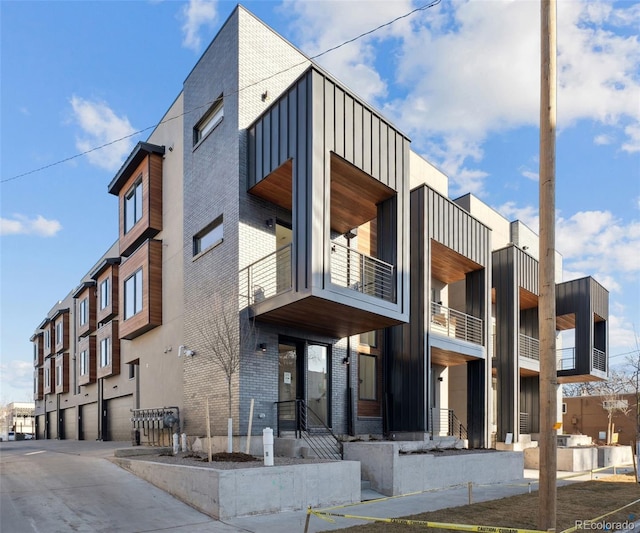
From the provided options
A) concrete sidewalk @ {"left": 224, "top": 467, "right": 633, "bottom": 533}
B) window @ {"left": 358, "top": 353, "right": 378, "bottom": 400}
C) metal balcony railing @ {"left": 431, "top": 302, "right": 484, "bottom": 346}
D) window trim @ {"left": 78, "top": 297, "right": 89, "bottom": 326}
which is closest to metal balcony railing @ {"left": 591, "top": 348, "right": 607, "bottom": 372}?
metal balcony railing @ {"left": 431, "top": 302, "right": 484, "bottom": 346}

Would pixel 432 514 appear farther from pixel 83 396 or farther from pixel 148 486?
pixel 83 396

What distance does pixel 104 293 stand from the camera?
97.0 feet

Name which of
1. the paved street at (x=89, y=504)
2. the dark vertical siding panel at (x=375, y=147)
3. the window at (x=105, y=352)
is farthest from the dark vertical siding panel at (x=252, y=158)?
the window at (x=105, y=352)

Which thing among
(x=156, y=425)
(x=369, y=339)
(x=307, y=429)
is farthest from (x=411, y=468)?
(x=156, y=425)

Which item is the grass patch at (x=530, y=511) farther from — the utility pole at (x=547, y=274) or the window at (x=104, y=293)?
the window at (x=104, y=293)

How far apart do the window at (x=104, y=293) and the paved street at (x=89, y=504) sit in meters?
15.5

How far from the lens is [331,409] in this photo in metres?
17.2

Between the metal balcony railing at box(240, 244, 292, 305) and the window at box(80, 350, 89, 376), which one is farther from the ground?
the metal balcony railing at box(240, 244, 292, 305)

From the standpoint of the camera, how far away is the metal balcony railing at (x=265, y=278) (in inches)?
599

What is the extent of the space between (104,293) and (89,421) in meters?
8.82

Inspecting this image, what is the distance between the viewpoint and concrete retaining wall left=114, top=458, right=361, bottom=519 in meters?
10.1

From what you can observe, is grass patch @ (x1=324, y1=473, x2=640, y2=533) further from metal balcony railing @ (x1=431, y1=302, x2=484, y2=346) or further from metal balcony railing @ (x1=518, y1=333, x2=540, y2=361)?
metal balcony railing @ (x1=518, y1=333, x2=540, y2=361)

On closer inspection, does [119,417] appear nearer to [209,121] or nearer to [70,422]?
[70,422]

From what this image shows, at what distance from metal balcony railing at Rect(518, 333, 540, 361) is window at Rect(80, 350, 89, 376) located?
22912 mm
